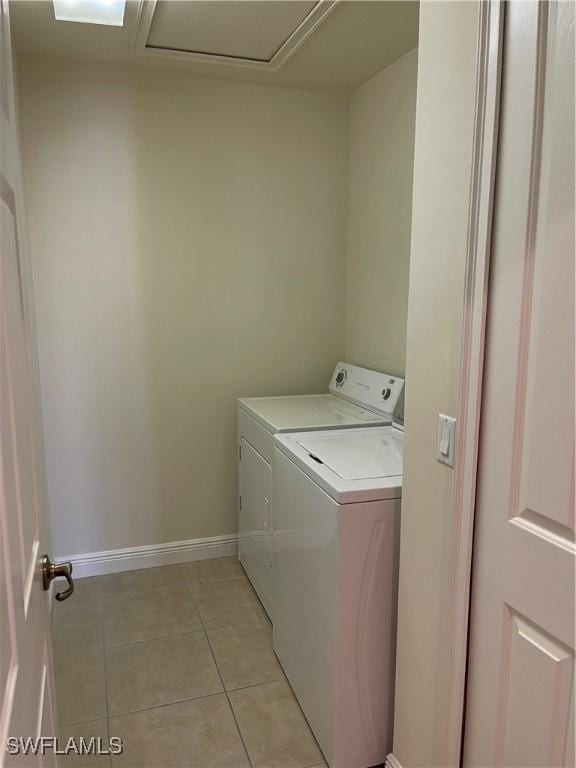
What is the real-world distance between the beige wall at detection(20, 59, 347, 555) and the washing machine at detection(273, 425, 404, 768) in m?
1.19

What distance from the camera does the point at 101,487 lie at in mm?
2824

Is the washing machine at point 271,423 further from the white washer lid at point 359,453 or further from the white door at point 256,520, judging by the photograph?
the white washer lid at point 359,453

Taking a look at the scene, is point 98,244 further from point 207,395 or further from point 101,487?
point 101,487

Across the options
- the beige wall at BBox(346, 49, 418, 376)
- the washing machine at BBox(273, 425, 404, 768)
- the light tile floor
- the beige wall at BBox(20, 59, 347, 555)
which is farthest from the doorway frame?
the beige wall at BBox(20, 59, 347, 555)

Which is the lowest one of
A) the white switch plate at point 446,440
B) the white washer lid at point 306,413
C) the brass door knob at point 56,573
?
the white washer lid at point 306,413

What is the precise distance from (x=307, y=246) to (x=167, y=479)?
144 centimetres

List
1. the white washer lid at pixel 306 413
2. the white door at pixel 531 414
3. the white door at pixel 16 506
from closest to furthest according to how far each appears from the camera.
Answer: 1. the white door at pixel 16 506
2. the white door at pixel 531 414
3. the white washer lid at pixel 306 413

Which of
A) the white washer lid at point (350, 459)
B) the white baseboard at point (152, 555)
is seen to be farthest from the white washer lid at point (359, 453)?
the white baseboard at point (152, 555)

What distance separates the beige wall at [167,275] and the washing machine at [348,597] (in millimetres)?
1194

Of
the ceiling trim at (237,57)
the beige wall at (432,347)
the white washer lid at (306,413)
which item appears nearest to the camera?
the beige wall at (432,347)

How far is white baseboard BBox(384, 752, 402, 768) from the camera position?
1.62 meters

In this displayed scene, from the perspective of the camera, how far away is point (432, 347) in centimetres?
135

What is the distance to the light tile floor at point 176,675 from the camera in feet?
5.93

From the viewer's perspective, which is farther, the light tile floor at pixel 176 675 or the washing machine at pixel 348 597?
the light tile floor at pixel 176 675
